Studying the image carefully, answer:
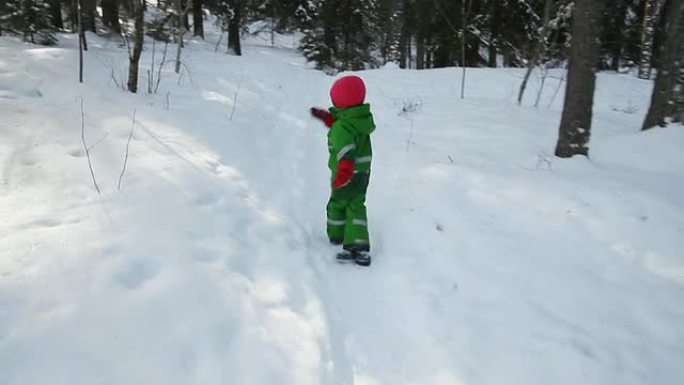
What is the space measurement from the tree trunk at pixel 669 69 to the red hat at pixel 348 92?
4.80 meters

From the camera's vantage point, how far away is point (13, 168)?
397 centimetres

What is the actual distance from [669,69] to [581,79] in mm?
1746

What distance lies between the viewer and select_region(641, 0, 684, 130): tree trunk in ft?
18.8

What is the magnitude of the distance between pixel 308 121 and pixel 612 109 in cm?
731

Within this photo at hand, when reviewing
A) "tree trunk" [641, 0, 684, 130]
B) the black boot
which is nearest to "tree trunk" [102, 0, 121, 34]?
the black boot

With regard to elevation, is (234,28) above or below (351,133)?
above

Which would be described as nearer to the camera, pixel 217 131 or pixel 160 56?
pixel 217 131

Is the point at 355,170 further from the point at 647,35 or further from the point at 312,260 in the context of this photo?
the point at 647,35

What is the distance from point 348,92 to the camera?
355 cm

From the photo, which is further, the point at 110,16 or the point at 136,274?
the point at 110,16

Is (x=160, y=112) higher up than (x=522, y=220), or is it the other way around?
(x=160, y=112)

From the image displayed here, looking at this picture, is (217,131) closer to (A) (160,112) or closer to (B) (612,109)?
(A) (160,112)

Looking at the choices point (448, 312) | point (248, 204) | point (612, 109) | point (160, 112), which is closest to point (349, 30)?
point (612, 109)

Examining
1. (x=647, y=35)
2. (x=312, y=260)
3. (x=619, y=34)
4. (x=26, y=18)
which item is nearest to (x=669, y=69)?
(x=312, y=260)
